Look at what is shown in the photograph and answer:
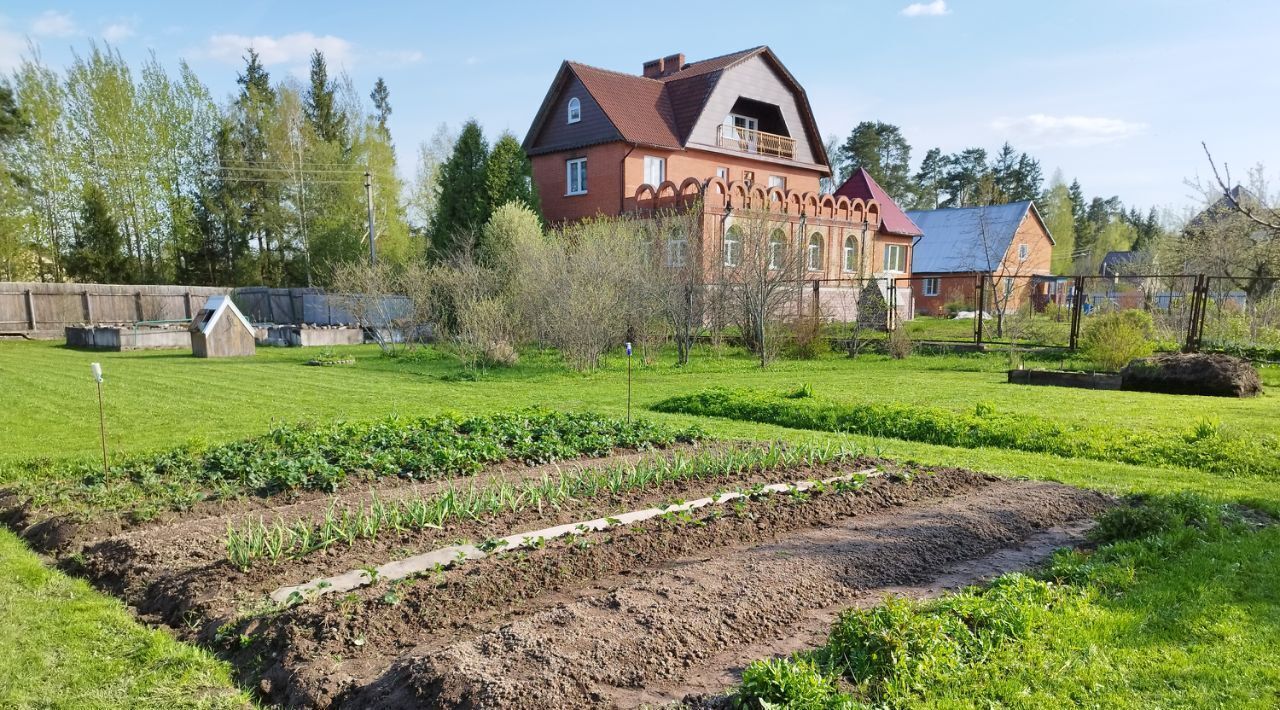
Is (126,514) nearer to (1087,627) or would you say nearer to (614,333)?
(1087,627)

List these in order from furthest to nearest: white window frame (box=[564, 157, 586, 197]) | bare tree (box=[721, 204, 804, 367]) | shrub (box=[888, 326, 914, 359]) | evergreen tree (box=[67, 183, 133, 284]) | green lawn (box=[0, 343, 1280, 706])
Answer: evergreen tree (box=[67, 183, 133, 284]), white window frame (box=[564, 157, 586, 197]), shrub (box=[888, 326, 914, 359]), bare tree (box=[721, 204, 804, 367]), green lawn (box=[0, 343, 1280, 706])

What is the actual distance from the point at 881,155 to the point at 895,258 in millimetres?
26749

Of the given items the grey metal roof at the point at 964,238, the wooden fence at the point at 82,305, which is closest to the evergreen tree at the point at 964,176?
the grey metal roof at the point at 964,238

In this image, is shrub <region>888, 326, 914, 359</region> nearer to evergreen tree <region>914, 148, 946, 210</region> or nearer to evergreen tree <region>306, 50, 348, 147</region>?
evergreen tree <region>306, 50, 348, 147</region>

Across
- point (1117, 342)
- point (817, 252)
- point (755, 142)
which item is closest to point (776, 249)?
point (1117, 342)

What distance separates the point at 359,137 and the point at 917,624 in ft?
140

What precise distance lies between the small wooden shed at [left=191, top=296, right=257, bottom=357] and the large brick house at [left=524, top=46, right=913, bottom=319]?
1317 cm

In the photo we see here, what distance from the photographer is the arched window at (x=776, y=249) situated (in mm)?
17594

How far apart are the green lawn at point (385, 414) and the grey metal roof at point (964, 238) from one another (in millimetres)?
25392

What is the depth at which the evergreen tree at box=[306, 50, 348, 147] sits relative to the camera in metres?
41.2

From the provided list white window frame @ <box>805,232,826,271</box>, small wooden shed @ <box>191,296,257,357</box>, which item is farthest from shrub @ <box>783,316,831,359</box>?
small wooden shed @ <box>191,296,257,357</box>

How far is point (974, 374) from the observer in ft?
48.7

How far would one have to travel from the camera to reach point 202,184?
35062 millimetres

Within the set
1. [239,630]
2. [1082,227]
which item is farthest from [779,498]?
[1082,227]
